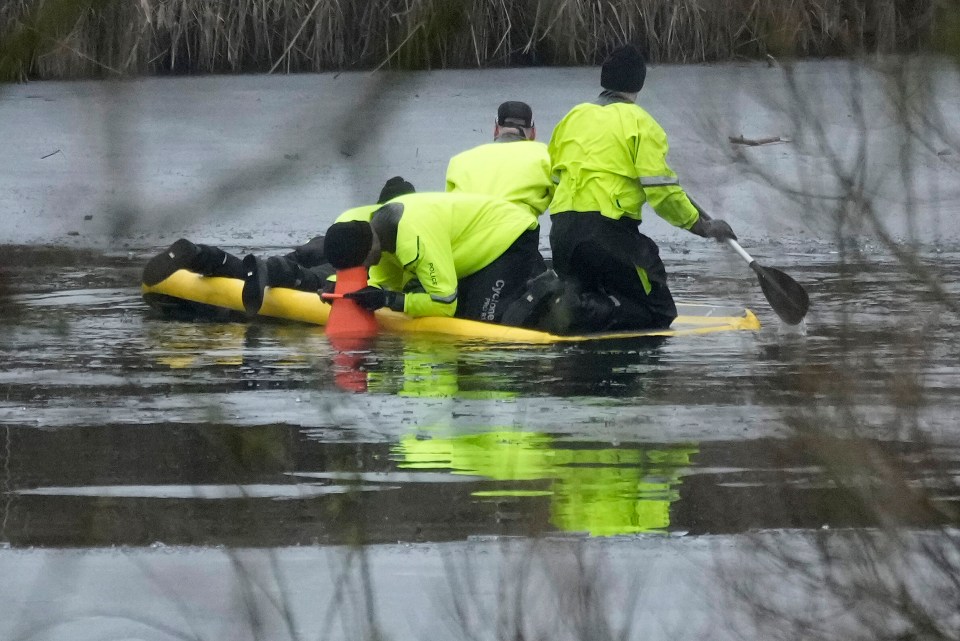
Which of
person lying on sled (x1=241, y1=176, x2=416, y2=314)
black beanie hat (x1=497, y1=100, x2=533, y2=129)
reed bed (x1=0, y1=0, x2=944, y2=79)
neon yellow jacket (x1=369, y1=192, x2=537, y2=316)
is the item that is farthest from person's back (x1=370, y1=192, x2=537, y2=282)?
reed bed (x1=0, y1=0, x2=944, y2=79)

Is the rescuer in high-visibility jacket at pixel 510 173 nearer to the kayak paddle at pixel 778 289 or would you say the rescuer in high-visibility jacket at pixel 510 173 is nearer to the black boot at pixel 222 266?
the kayak paddle at pixel 778 289

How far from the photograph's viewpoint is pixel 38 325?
1561 millimetres

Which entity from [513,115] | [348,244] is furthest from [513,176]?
[348,244]

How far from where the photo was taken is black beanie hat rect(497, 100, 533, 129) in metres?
8.84

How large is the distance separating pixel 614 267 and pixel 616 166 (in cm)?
59

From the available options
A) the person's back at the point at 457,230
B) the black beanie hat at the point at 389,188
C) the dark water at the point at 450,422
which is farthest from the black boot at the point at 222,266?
the black beanie hat at the point at 389,188

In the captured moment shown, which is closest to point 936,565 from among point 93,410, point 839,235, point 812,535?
point 812,535

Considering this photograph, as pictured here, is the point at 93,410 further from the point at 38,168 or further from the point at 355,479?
the point at 38,168

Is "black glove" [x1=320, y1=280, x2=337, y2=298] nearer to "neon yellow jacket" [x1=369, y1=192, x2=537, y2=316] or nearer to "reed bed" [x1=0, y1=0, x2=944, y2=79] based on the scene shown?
"neon yellow jacket" [x1=369, y1=192, x2=537, y2=316]

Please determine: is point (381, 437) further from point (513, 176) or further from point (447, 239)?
point (513, 176)

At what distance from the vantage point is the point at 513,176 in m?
8.60

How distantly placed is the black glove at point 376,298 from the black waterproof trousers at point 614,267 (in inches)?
39.1

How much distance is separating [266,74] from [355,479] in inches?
27.1

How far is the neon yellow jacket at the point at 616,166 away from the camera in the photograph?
25.7 feet
